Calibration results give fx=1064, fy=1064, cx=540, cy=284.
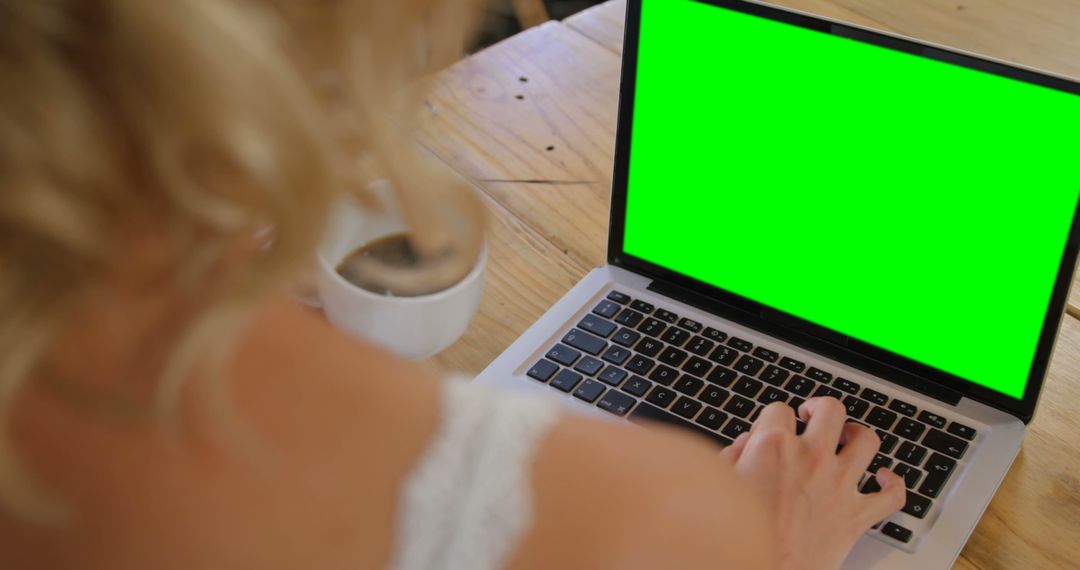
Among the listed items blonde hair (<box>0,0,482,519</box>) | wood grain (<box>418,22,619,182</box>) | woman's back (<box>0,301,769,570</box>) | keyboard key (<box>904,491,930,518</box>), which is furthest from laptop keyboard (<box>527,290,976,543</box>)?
blonde hair (<box>0,0,482,519</box>)

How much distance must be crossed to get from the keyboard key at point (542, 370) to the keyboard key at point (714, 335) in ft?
0.42

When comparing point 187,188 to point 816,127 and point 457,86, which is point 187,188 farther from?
point 457,86

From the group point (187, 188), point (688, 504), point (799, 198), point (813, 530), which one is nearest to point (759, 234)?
point (799, 198)

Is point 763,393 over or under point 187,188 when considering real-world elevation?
under

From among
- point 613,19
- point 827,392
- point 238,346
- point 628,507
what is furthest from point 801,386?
point 613,19

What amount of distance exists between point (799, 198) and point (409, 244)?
1.01 feet

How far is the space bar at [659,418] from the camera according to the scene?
0.79 meters

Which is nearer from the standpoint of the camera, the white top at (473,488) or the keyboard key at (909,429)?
the white top at (473,488)

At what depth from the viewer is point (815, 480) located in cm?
71

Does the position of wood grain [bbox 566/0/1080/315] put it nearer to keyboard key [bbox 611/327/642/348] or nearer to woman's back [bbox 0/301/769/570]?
keyboard key [bbox 611/327/642/348]

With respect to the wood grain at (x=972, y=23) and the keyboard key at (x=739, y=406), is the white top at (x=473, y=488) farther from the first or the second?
the wood grain at (x=972, y=23)

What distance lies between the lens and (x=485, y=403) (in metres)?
0.40

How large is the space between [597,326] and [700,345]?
0.09m

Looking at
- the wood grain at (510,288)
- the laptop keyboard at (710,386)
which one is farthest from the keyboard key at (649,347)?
the wood grain at (510,288)
